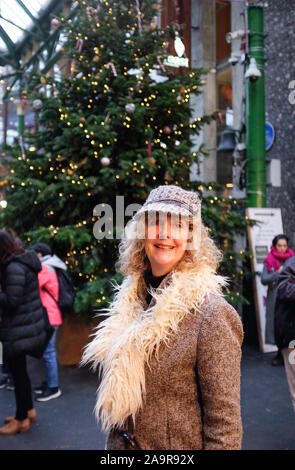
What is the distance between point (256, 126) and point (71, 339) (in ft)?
14.6

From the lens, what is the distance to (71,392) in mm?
5188

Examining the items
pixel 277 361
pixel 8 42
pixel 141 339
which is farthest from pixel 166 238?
pixel 8 42

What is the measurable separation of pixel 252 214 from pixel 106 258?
95.9 inches

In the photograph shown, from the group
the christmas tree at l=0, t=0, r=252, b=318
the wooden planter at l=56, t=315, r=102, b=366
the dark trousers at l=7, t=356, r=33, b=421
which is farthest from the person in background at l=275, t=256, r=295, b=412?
the wooden planter at l=56, t=315, r=102, b=366

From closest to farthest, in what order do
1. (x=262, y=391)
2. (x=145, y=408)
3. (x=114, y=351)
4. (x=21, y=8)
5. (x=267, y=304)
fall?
(x=145, y=408) < (x=114, y=351) < (x=262, y=391) < (x=267, y=304) < (x=21, y=8)

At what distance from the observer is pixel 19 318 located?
4.08 m

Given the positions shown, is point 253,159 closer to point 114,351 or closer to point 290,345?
point 290,345

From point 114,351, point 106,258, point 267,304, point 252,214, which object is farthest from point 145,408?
point 252,214

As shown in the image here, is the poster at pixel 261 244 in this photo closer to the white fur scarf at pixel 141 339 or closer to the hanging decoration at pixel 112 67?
the hanging decoration at pixel 112 67

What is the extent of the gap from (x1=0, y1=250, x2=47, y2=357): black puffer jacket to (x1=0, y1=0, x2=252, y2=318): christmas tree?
1487 mm

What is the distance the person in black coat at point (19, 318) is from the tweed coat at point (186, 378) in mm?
2609

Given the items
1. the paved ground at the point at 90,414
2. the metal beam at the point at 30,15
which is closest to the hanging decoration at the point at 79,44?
the paved ground at the point at 90,414

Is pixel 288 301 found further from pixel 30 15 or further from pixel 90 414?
pixel 30 15

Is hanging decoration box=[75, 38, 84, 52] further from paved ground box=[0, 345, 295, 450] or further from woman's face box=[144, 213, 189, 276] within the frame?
woman's face box=[144, 213, 189, 276]
